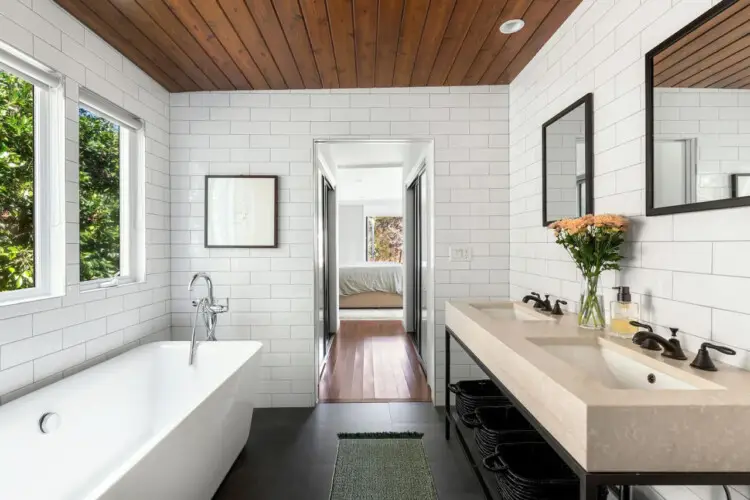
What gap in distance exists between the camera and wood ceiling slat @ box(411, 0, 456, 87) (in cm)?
211

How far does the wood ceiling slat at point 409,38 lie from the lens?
6.90ft

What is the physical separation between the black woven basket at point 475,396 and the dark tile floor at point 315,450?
35 centimetres

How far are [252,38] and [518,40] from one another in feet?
5.11

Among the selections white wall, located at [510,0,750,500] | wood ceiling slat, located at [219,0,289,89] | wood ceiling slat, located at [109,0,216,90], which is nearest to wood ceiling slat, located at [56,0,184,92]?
wood ceiling slat, located at [109,0,216,90]

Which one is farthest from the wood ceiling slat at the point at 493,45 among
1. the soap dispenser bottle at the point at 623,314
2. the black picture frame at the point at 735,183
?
the soap dispenser bottle at the point at 623,314

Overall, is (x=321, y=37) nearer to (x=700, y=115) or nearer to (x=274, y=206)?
(x=274, y=206)

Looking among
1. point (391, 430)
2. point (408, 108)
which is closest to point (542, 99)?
point (408, 108)

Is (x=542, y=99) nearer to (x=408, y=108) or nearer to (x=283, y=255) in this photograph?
(x=408, y=108)

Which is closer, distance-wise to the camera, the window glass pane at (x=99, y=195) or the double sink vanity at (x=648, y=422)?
the double sink vanity at (x=648, y=422)

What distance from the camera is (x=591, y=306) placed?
1776mm

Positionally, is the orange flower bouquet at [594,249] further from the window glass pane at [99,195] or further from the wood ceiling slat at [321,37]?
the window glass pane at [99,195]

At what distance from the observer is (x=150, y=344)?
271 centimetres

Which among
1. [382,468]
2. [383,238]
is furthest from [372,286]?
[382,468]

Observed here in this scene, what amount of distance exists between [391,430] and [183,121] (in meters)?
2.75
